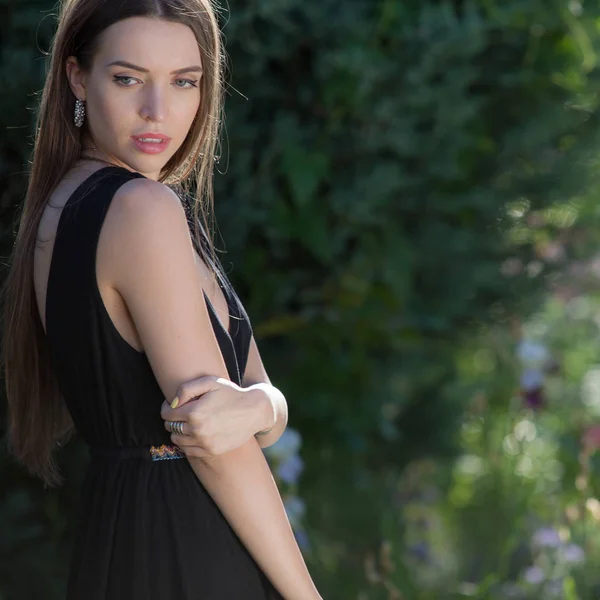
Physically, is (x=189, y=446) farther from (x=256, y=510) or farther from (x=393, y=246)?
(x=393, y=246)

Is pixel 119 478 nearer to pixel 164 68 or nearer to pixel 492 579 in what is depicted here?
pixel 164 68

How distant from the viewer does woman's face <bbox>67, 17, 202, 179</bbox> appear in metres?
1.62

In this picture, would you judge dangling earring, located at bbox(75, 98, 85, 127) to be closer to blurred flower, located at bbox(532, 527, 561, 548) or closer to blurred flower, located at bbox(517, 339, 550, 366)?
blurred flower, located at bbox(532, 527, 561, 548)

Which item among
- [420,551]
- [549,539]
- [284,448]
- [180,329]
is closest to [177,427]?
[180,329]

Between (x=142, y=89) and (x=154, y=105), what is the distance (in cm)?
3

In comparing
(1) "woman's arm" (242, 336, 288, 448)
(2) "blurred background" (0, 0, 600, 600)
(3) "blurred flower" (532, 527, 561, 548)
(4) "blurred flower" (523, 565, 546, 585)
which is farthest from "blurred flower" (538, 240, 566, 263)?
(1) "woman's arm" (242, 336, 288, 448)

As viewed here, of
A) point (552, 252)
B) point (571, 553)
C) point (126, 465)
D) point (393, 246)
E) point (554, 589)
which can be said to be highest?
point (126, 465)

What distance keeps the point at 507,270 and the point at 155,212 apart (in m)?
2.42

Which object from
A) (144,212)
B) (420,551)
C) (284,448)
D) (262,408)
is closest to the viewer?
(144,212)

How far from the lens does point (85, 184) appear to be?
158cm

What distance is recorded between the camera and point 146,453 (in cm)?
162

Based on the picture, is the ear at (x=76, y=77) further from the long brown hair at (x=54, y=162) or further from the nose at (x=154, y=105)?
the nose at (x=154, y=105)

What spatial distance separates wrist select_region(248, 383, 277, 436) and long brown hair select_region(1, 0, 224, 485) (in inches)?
12.4

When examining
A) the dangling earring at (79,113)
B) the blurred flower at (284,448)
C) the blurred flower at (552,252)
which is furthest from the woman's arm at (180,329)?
the blurred flower at (552,252)
